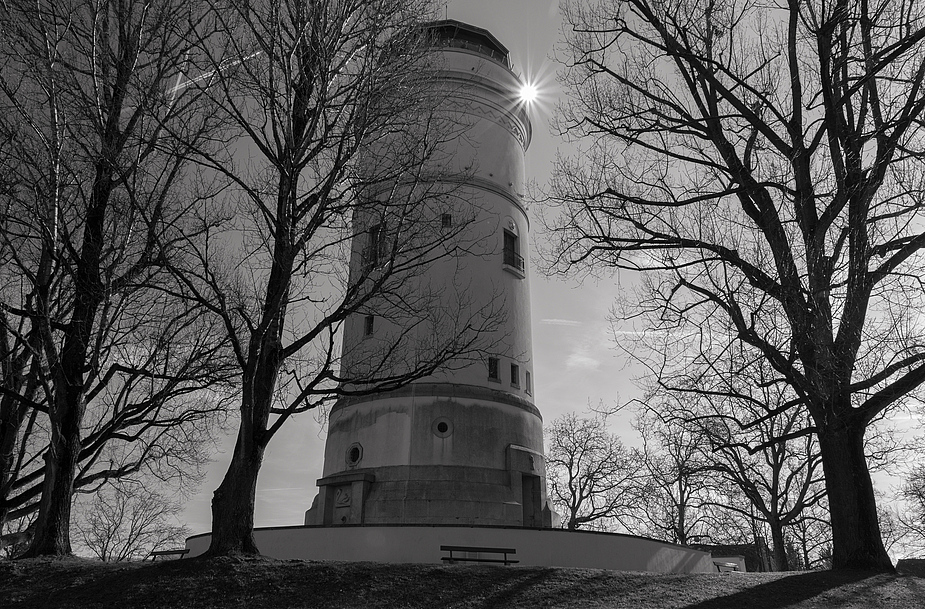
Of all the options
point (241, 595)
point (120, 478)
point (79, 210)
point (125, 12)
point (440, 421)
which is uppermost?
point (125, 12)

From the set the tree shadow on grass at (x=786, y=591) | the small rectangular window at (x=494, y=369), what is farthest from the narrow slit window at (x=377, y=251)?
the small rectangular window at (x=494, y=369)

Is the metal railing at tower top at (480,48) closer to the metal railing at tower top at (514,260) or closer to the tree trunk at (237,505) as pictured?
the metal railing at tower top at (514,260)

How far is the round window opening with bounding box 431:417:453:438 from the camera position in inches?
770

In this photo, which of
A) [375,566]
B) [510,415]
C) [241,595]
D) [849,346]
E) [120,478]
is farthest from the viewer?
[510,415]

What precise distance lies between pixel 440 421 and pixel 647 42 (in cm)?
1097

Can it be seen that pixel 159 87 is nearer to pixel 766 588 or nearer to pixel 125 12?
pixel 125 12

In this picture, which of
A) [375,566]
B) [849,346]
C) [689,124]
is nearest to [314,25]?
[689,124]

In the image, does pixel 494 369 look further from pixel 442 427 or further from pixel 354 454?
pixel 354 454

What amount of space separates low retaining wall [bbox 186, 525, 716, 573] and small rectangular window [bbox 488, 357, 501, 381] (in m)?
5.78

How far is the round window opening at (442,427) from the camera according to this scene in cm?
1955

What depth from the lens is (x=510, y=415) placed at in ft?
67.9

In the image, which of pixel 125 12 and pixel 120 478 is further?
pixel 120 478

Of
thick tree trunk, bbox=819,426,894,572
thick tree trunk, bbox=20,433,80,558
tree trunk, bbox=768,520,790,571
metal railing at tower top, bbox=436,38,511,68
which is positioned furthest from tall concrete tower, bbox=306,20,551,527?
tree trunk, bbox=768,520,790,571

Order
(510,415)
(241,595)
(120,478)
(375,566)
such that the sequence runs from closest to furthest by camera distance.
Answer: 1. (241,595)
2. (375,566)
3. (120,478)
4. (510,415)
